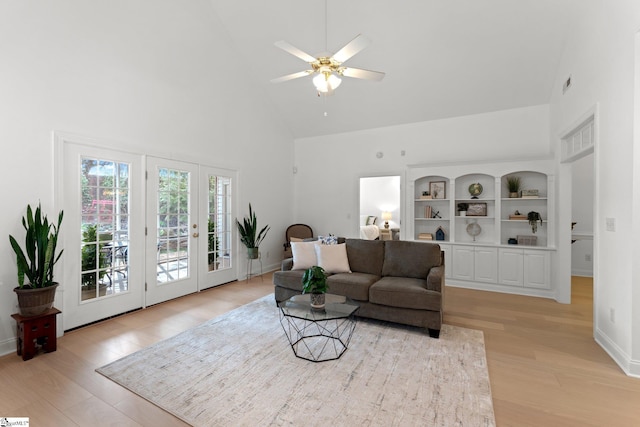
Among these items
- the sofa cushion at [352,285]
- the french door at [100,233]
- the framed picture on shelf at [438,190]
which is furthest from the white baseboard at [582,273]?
the french door at [100,233]

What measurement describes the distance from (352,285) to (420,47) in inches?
141

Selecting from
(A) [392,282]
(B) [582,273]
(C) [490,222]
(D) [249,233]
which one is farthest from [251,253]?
(B) [582,273]

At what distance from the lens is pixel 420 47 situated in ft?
14.6

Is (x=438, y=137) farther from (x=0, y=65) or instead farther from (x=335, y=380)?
Answer: (x=0, y=65)

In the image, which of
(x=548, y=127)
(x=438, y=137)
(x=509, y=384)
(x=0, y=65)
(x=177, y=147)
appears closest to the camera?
(x=509, y=384)

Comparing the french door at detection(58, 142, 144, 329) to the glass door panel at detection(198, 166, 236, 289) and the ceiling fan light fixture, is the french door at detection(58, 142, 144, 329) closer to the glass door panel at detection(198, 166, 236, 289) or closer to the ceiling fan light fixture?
the glass door panel at detection(198, 166, 236, 289)

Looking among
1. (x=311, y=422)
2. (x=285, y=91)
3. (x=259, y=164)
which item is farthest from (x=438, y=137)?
(x=311, y=422)

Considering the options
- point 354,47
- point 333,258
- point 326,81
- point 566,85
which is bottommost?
point 333,258

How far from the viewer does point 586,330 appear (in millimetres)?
3350

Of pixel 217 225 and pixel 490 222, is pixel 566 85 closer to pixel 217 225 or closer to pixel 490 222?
pixel 490 222

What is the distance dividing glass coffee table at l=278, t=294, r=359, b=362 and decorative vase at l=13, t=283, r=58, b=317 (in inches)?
84.9

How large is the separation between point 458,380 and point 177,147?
4.40 m

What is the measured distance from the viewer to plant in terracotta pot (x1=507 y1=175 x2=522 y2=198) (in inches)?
196

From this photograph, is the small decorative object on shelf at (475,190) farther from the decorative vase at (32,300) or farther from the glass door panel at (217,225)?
the decorative vase at (32,300)
